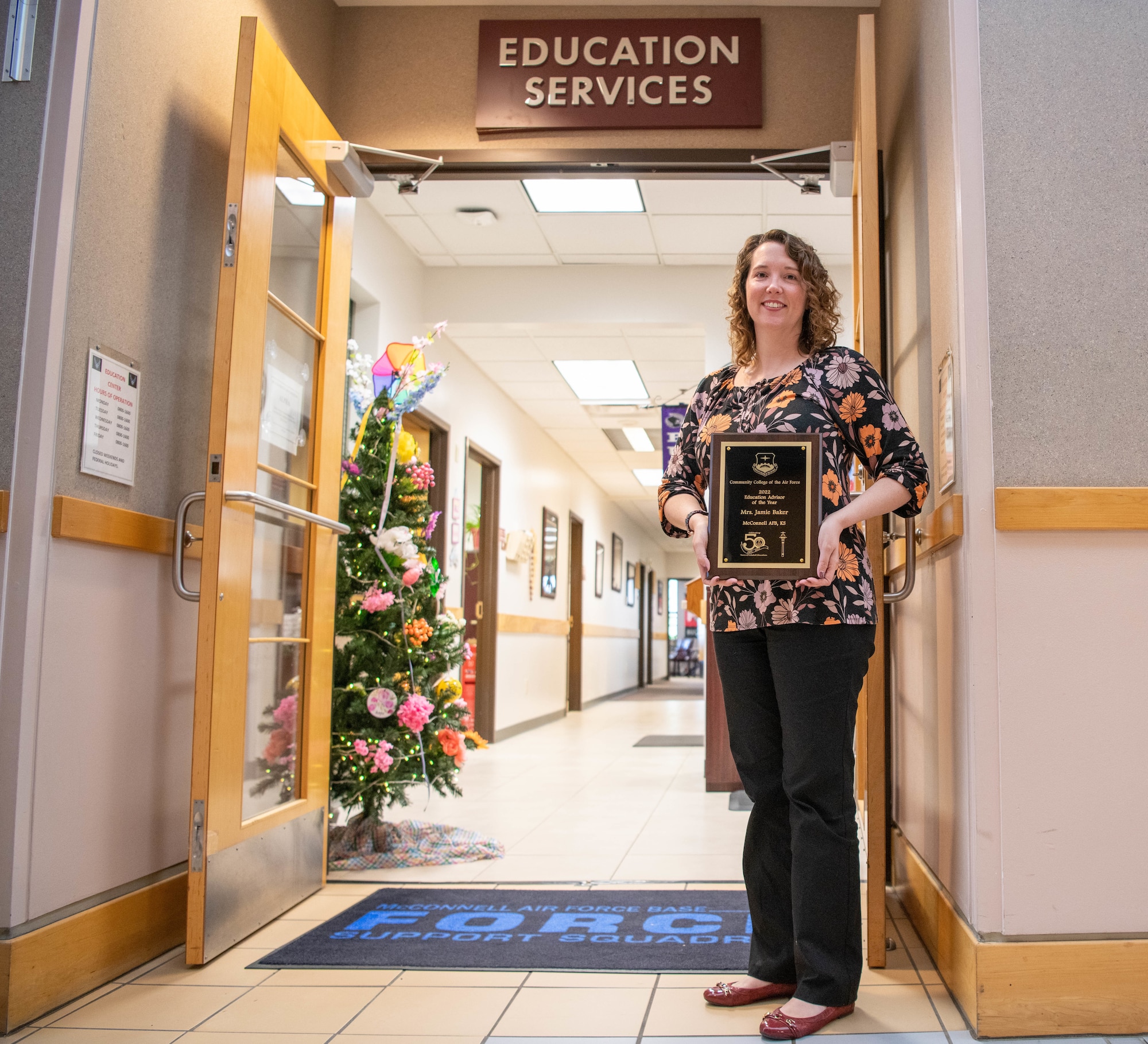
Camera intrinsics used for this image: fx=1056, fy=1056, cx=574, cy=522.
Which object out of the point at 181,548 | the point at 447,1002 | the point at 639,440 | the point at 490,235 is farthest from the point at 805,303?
the point at 639,440

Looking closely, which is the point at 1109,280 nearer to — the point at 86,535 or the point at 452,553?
the point at 86,535

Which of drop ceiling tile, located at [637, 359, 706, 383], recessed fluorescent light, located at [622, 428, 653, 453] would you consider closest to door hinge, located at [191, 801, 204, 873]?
drop ceiling tile, located at [637, 359, 706, 383]

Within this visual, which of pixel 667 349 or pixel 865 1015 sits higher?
pixel 667 349

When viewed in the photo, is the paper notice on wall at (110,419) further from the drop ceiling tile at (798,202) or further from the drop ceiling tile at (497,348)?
the drop ceiling tile at (497,348)

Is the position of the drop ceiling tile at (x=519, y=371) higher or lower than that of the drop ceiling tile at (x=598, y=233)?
lower

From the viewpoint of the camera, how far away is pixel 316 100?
3.30 meters

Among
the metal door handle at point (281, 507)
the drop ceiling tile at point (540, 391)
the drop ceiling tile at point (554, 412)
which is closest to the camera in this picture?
the metal door handle at point (281, 507)

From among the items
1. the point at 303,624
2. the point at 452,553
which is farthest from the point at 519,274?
the point at 303,624

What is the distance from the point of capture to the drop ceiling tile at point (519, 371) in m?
7.22

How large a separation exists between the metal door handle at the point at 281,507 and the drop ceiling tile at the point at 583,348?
148 inches

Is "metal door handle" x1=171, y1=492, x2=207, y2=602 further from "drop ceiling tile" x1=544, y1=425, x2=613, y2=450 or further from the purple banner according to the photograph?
"drop ceiling tile" x1=544, y1=425, x2=613, y2=450

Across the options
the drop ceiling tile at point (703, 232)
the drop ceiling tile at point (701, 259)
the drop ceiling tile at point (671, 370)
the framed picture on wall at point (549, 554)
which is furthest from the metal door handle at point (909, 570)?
the framed picture on wall at point (549, 554)

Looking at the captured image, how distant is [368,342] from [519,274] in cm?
119

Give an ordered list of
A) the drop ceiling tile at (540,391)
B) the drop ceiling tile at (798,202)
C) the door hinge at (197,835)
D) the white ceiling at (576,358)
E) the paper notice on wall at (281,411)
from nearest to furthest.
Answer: the door hinge at (197,835) < the paper notice on wall at (281,411) < the drop ceiling tile at (798,202) < the white ceiling at (576,358) < the drop ceiling tile at (540,391)
